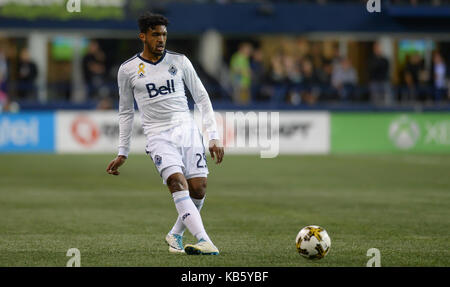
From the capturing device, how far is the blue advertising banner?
86.0 feet

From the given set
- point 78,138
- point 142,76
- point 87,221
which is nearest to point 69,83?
point 78,138

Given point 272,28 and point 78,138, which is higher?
point 272,28

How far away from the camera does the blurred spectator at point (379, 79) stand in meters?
29.7

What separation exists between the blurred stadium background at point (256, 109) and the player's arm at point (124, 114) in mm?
878

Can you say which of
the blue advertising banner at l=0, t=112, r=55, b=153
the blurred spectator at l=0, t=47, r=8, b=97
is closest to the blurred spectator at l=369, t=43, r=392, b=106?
the blue advertising banner at l=0, t=112, r=55, b=153

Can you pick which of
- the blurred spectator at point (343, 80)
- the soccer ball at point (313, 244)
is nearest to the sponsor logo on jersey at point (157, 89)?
the soccer ball at point (313, 244)

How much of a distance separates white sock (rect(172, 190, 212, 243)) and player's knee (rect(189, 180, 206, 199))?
1.10 feet

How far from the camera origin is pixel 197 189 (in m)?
9.10

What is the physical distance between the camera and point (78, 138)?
26.5 m

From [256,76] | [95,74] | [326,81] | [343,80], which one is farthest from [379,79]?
[95,74]

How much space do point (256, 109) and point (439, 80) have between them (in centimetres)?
727

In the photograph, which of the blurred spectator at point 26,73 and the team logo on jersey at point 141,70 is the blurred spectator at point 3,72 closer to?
the blurred spectator at point 26,73
